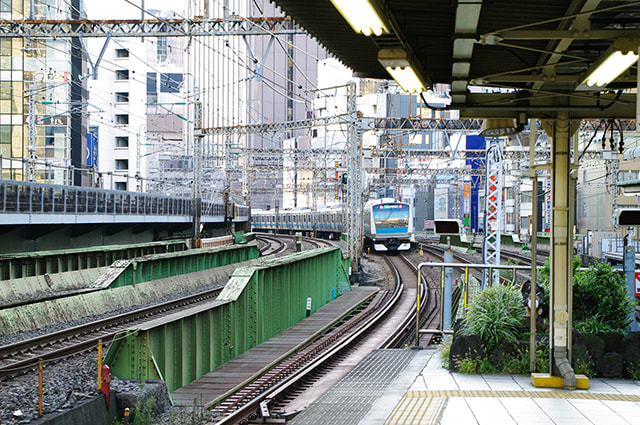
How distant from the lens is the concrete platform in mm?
6488

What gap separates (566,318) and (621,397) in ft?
3.52

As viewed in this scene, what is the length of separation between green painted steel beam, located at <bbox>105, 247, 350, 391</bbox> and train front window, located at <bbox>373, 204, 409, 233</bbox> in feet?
77.8

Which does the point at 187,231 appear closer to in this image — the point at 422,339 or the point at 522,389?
the point at 422,339

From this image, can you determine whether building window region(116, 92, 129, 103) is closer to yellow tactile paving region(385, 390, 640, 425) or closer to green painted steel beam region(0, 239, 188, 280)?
green painted steel beam region(0, 239, 188, 280)

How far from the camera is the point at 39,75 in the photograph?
36.2 meters

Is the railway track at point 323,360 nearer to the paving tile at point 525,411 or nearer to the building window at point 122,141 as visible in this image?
the paving tile at point 525,411

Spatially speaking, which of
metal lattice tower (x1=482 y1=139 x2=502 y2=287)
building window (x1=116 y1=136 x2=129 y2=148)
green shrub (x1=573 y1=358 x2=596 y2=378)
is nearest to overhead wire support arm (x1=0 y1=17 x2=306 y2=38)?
metal lattice tower (x1=482 y1=139 x2=502 y2=287)

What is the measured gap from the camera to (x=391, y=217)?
4350 centimetres

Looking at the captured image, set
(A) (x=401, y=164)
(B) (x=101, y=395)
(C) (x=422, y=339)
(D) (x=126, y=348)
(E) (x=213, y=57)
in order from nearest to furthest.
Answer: (B) (x=101, y=395), (D) (x=126, y=348), (C) (x=422, y=339), (A) (x=401, y=164), (E) (x=213, y=57)

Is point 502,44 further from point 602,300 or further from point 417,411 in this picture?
point 602,300

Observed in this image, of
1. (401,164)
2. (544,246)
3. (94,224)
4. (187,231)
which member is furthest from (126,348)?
(401,164)

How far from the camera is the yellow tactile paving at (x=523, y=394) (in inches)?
288

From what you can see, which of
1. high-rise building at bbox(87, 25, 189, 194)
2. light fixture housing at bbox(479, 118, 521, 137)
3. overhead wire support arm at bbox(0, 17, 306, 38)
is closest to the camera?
light fixture housing at bbox(479, 118, 521, 137)

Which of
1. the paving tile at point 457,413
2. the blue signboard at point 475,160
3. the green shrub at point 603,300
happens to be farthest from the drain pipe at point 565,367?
the blue signboard at point 475,160
